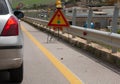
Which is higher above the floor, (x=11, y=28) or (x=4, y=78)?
(x=11, y=28)

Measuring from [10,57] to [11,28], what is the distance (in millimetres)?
483

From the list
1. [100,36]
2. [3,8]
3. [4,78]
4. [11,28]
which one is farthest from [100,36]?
[11,28]

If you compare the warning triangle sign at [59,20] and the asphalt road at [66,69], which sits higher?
the warning triangle sign at [59,20]

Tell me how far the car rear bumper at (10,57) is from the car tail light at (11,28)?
24 cm

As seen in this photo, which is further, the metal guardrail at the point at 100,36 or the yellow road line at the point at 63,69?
the metal guardrail at the point at 100,36

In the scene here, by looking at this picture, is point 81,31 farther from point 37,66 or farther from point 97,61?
point 37,66

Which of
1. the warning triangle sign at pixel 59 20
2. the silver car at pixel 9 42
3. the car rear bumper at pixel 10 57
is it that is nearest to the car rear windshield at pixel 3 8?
the silver car at pixel 9 42

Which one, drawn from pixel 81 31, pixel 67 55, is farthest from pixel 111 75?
pixel 81 31

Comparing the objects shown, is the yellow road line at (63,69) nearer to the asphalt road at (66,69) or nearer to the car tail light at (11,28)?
the asphalt road at (66,69)

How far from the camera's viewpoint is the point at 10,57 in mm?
6617

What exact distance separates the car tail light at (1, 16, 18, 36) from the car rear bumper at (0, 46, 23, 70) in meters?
0.24

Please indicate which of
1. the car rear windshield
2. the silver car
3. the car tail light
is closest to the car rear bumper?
the silver car

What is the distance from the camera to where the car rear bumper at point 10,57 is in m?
6.55

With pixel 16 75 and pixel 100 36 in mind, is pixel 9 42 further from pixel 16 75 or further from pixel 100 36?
pixel 100 36
